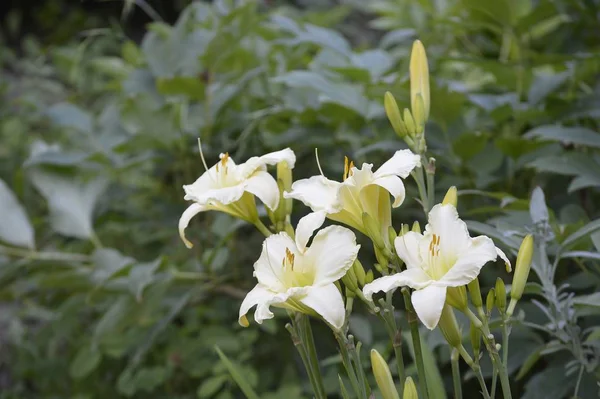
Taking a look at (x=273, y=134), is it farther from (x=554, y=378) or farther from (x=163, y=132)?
(x=554, y=378)

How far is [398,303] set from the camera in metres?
1.07

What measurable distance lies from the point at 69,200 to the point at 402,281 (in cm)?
86

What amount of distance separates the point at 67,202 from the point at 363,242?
515 millimetres

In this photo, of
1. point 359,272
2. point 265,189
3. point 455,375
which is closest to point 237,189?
point 265,189

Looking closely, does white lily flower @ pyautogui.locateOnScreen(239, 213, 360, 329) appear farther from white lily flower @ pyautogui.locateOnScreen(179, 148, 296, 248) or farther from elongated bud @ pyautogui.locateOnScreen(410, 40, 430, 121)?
elongated bud @ pyautogui.locateOnScreen(410, 40, 430, 121)

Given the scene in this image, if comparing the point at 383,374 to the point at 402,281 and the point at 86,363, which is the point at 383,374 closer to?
the point at 402,281

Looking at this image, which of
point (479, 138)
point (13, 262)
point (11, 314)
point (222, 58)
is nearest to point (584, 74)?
point (479, 138)

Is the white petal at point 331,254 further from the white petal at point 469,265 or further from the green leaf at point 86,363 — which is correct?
the green leaf at point 86,363

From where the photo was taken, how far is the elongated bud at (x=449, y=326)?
1.64 feet

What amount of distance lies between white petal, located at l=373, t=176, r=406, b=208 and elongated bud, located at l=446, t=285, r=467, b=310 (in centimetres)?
7

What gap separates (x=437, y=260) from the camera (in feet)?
1.62

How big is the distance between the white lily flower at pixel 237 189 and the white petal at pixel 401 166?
10 centimetres

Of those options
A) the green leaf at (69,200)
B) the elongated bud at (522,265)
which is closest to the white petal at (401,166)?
the elongated bud at (522,265)

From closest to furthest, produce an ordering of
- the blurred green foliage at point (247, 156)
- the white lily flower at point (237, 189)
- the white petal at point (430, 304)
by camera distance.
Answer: the white petal at point (430, 304), the white lily flower at point (237, 189), the blurred green foliage at point (247, 156)
